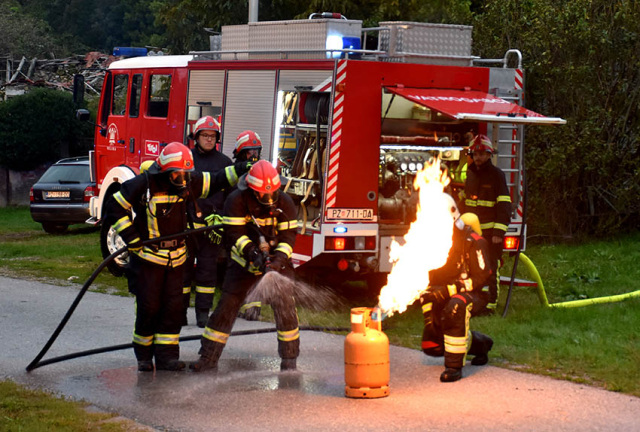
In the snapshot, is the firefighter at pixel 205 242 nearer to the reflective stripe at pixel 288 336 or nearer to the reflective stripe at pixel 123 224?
the reflective stripe at pixel 123 224

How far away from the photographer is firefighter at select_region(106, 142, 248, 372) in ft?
26.7

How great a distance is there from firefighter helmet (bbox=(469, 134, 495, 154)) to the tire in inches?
503

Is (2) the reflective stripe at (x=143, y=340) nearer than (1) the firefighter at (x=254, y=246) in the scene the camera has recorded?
No

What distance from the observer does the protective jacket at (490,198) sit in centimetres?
1072

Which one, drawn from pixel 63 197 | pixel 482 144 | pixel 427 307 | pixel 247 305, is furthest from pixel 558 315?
pixel 63 197

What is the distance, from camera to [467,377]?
26.0 feet

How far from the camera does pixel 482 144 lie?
10578 millimetres

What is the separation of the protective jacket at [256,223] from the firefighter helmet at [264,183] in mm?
118

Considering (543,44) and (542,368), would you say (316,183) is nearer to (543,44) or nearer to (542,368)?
(542,368)

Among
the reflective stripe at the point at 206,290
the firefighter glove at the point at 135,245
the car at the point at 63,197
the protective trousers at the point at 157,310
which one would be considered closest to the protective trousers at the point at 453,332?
the protective trousers at the point at 157,310

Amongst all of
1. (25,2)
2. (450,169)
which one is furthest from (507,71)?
(25,2)

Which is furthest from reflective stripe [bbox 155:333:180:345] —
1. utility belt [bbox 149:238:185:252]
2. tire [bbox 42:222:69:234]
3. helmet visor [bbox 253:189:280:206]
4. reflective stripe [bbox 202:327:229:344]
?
tire [bbox 42:222:69:234]

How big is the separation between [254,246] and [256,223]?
24 cm

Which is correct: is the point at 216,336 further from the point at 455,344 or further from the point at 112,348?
the point at 455,344
